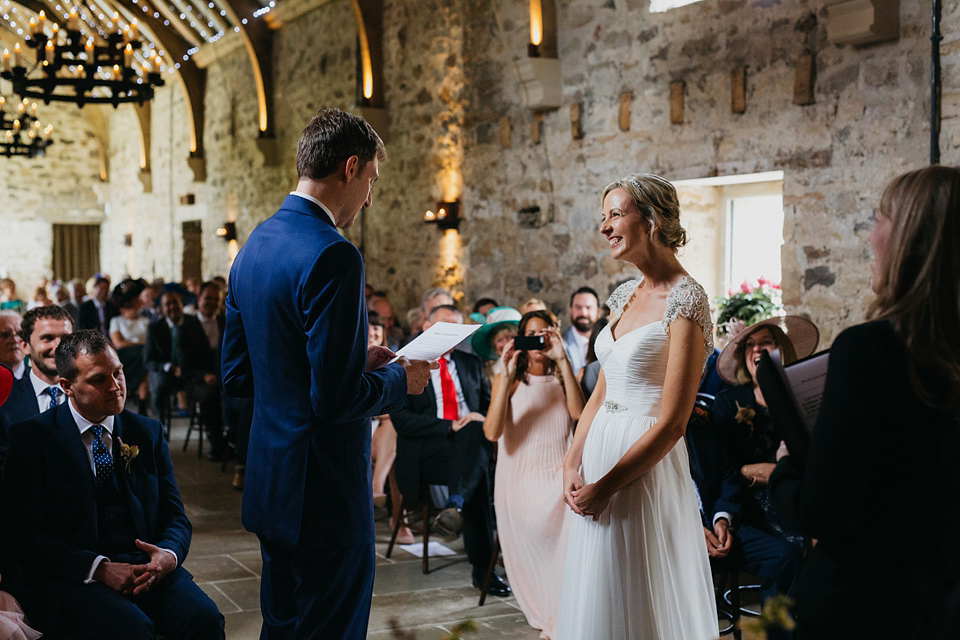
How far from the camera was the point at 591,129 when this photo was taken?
723 centimetres

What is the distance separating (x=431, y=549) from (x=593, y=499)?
2.71 meters

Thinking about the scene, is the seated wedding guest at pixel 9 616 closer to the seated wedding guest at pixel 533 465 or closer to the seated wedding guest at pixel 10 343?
the seated wedding guest at pixel 10 343

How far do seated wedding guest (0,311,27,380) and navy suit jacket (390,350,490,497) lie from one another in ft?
5.80

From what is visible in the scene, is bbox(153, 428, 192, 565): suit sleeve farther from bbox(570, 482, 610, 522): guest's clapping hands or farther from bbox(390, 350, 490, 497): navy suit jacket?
bbox(390, 350, 490, 497): navy suit jacket

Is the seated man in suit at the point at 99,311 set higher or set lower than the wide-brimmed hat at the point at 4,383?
lower

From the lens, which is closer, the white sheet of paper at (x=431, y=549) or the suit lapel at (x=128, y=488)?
the suit lapel at (x=128, y=488)

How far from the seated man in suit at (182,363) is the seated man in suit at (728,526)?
14.3 feet

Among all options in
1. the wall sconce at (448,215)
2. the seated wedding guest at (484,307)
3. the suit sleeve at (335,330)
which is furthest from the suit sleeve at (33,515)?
the wall sconce at (448,215)

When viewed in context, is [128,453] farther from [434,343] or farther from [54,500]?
[434,343]

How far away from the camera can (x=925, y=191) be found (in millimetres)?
1273

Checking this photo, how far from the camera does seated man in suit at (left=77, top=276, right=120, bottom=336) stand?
9.52 metres

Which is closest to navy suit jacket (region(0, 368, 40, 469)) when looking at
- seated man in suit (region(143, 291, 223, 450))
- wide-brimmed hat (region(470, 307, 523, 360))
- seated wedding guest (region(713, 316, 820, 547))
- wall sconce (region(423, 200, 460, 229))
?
wide-brimmed hat (region(470, 307, 523, 360))

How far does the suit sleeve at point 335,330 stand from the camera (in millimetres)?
1803

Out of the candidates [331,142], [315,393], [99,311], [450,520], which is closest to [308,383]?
[315,393]
